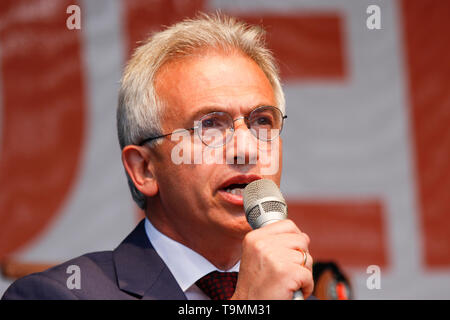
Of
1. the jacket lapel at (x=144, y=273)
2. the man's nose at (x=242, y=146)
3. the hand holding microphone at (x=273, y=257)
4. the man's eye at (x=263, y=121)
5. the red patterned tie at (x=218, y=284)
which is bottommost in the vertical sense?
the red patterned tie at (x=218, y=284)

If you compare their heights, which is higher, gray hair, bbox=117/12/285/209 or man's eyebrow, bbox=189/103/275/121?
gray hair, bbox=117/12/285/209

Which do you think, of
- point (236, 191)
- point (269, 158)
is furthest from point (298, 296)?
point (269, 158)

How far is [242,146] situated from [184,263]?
1.41 ft

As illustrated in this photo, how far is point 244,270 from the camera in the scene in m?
1.59

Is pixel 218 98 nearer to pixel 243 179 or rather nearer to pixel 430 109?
pixel 243 179

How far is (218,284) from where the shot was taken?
79.7 inches

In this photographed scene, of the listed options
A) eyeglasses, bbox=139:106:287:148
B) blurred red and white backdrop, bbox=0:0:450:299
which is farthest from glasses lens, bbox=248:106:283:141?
blurred red and white backdrop, bbox=0:0:450:299

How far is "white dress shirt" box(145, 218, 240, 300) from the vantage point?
6.62 feet

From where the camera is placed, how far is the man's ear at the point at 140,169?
7.07 feet

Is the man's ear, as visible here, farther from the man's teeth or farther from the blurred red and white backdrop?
the blurred red and white backdrop

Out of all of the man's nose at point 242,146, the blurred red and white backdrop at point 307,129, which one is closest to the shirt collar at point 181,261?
the man's nose at point 242,146

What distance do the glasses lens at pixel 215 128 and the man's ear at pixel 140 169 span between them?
25 centimetres

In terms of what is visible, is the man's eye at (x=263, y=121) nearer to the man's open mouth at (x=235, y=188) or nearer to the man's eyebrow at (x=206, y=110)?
the man's eyebrow at (x=206, y=110)

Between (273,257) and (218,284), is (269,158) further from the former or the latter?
(273,257)
